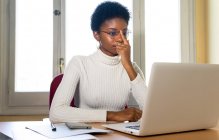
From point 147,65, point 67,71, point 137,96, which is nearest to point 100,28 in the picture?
point 67,71

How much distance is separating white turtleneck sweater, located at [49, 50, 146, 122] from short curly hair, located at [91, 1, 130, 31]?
0.17 meters

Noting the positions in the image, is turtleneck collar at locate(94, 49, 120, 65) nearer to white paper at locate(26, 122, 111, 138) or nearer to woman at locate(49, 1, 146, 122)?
woman at locate(49, 1, 146, 122)

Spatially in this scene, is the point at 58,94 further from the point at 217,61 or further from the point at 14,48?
the point at 217,61

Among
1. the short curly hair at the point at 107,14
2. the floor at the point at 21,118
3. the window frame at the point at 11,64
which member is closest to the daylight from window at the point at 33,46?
the window frame at the point at 11,64

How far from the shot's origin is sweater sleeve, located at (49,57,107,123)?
1.32m

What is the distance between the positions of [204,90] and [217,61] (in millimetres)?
1407

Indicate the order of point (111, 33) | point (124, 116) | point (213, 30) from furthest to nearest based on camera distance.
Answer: point (213, 30) → point (111, 33) → point (124, 116)

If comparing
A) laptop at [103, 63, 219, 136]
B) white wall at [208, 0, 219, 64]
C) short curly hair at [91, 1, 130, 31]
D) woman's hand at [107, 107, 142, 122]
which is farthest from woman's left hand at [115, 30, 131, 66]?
white wall at [208, 0, 219, 64]

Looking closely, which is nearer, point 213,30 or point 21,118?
point 21,118

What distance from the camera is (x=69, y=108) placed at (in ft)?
4.49

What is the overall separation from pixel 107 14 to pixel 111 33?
13cm

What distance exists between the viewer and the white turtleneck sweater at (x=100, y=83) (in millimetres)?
1542

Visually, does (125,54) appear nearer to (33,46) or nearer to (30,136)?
(30,136)

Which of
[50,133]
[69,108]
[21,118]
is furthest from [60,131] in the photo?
[21,118]
